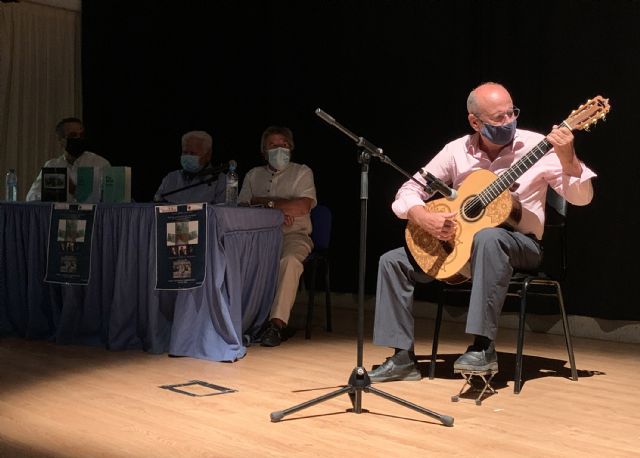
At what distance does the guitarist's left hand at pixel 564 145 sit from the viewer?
333 centimetres

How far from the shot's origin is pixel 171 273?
173 inches

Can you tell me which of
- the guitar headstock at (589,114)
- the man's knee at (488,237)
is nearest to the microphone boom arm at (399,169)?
the man's knee at (488,237)

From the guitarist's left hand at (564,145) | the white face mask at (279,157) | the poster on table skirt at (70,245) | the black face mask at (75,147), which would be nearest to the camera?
the guitarist's left hand at (564,145)

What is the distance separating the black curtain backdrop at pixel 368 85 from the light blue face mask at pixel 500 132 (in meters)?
1.61

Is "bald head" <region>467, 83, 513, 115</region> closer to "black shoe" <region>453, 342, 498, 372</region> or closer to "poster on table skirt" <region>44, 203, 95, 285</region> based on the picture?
"black shoe" <region>453, 342, 498, 372</region>

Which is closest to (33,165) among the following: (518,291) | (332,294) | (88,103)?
Answer: (88,103)

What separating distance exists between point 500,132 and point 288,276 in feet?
5.42

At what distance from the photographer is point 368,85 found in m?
6.34

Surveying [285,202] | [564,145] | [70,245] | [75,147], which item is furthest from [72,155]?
[564,145]

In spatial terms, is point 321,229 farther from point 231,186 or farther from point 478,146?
point 478,146

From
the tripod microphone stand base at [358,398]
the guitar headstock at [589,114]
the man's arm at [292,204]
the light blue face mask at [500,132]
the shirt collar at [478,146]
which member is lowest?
the tripod microphone stand base at [358,398]

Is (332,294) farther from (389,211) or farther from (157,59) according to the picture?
(157,59)

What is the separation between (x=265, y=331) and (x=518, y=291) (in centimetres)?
157

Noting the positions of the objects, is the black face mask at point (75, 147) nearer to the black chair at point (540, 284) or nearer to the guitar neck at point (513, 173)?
the black chair at point (540, 284)
